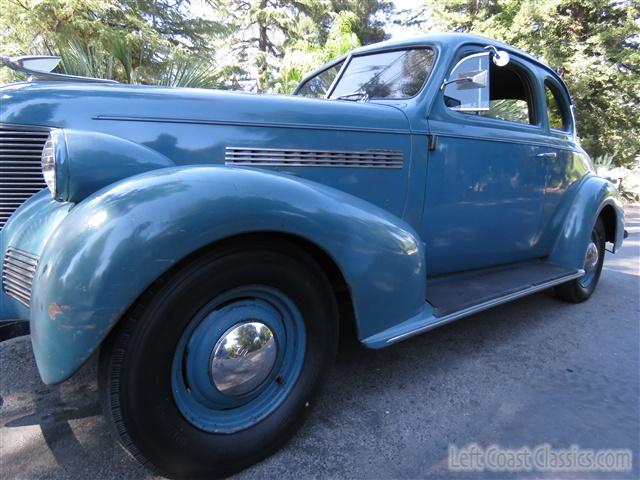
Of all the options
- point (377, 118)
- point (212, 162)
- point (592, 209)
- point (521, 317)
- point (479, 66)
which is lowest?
point (521, 317)

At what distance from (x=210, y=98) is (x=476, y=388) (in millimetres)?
1925

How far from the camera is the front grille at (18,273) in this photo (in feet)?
5.09

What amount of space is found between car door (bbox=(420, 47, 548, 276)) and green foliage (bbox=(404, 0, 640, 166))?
13.7 meters

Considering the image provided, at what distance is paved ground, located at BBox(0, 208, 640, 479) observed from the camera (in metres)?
1.63

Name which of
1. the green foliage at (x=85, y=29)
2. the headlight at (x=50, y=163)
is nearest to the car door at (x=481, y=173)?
the headlight at (x=50, y=163)

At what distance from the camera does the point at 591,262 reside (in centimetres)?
370

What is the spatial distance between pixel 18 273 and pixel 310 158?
1275 millimetres

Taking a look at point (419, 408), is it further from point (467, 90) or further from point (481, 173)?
point (467, 90)

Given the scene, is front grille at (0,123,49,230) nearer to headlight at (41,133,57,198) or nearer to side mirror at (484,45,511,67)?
headlight at (41,133,57,198)

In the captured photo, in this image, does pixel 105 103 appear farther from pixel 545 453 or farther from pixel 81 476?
pixel 545 453

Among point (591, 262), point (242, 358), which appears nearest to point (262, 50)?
point (591, 262)

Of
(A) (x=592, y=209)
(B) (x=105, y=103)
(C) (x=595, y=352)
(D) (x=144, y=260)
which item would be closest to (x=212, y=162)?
(B) (x=105, y=103)

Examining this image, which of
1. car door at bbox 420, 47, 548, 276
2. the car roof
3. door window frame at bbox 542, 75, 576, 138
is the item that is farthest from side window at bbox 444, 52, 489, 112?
door window frame at bbox 542, 75, 576, 138

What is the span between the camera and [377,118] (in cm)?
224
